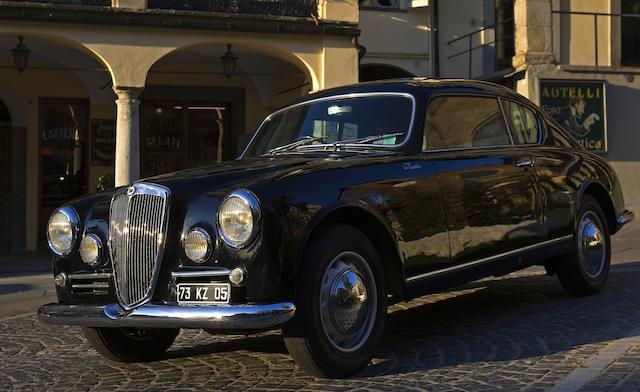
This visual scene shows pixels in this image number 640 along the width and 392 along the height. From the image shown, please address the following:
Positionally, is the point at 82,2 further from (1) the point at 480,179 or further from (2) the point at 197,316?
(2) the point at 197,316

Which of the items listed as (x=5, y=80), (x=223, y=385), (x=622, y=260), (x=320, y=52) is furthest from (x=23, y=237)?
(x=223, y=385)

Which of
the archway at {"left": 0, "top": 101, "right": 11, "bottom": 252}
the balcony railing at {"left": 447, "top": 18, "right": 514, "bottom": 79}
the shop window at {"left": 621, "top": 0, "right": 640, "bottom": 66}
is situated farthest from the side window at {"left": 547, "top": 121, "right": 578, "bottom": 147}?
the archway at {"left": 0, "top": 101, "right": 11, "bottom": 252}

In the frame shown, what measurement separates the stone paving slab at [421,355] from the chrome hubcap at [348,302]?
0.23 m

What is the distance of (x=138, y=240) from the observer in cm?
397

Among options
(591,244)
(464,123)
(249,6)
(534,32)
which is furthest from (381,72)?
(464,123)

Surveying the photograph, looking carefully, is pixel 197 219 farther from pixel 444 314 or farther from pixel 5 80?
pixel 5 80

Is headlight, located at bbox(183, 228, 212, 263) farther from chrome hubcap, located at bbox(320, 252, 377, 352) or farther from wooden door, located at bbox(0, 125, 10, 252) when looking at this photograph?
wooden door, located at bbox(0, 125, 10, 252)

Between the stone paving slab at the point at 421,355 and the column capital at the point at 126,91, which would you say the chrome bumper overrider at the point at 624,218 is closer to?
the stone paving slab at the point at 421,355

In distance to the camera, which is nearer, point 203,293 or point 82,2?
point 203,293

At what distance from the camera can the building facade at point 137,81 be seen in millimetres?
12164

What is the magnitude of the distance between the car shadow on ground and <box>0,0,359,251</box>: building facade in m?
7.13

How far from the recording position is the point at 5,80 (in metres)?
15.3

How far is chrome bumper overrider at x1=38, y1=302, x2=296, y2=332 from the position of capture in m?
3.55

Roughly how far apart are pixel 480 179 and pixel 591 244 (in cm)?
195
